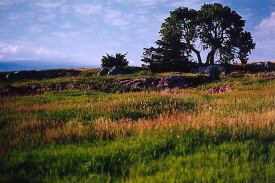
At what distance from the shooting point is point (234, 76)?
2284cm

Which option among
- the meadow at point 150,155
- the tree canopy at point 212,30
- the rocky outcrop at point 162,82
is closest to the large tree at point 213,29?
the tree canopy at point 212,30

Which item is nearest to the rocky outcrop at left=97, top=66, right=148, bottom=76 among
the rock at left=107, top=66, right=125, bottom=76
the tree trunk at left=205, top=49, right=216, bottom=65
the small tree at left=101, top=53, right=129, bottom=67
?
the rock at left=107, top=66, right=125, bottom=76

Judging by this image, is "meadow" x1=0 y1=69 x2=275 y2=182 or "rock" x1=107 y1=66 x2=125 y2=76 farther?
"rock" x1=107 y1=66 x2=125 y2=76

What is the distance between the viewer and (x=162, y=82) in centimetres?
2133

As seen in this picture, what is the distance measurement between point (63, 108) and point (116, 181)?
6.81m

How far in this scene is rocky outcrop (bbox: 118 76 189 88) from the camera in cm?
2089

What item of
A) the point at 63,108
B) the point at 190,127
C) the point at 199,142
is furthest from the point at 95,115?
the point at 199,142

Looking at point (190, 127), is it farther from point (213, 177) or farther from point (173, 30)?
point (173, 30)

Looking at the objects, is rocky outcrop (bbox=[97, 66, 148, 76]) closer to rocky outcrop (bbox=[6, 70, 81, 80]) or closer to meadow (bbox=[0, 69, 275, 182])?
rocky outcrop (bbox=[6, 70, 81, 80])

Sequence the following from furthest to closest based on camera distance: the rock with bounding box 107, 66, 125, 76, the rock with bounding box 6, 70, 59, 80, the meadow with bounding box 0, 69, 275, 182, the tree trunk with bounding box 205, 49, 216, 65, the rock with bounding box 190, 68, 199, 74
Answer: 1. the tree trunk with bounding box 205, 49, 216, 65
2. the rock with bounding box 190, 68, 199, 74
3. the rock with bounding box 107, 66, 125, 76
4. the rock with bounding box 6, 70, 59, 80
5. the meadow with bounding box 0, 69, 275, 182

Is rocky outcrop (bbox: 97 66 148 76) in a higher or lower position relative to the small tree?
lower

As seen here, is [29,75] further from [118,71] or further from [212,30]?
[212,30]

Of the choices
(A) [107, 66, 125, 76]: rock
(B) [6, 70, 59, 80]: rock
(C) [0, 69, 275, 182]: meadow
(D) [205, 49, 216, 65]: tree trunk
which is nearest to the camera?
(C) [0, 69, 275, 182]: meadow

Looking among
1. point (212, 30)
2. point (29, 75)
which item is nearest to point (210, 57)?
point (212, 30)
